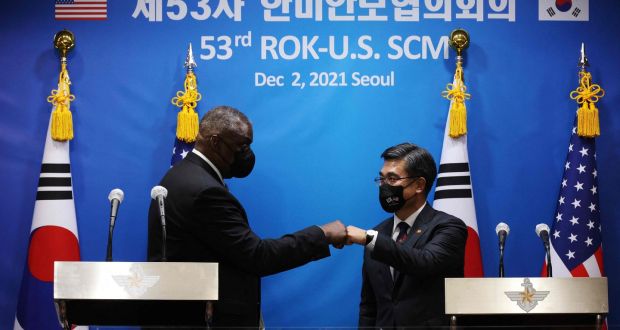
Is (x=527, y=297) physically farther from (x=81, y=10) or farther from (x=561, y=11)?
(x=81, y=10)

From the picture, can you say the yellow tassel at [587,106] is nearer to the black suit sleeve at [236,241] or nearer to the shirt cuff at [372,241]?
the shirt cuff at [372,241]

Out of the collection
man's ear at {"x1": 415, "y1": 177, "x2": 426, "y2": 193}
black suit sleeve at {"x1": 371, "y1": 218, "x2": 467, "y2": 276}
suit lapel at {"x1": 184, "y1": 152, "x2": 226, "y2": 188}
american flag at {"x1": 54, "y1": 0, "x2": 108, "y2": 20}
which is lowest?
black suit sleeve at {"x1": 371, "y1": 218, "x2": 467, "y2": 276}

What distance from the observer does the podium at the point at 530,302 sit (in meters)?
3.08

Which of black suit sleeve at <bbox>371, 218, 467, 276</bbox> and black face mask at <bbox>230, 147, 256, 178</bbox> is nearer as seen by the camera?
black suit sleeve at <bbox>371, 218, 467, 276</bbox>

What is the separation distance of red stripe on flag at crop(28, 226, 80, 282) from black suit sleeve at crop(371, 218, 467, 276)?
6.60ft

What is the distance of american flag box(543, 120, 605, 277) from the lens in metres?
4.85

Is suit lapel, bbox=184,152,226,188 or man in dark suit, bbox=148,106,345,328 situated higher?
suit lapel, bbox=184,152,226,188

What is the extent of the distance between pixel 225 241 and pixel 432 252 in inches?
35.3

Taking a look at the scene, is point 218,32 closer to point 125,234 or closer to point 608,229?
point 125,234

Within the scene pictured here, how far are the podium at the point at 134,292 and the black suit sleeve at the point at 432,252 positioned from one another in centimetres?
91

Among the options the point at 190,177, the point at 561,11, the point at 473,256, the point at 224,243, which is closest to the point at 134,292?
the point at 224,243

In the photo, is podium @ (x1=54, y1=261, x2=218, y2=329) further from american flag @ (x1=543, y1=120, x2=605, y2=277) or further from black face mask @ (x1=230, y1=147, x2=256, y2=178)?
american flag @ (x1=543, y1=120, x2=605, y2=277)

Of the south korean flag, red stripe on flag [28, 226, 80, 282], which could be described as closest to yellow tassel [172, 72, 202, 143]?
red stripe on flag [28, 226, 80, 282]

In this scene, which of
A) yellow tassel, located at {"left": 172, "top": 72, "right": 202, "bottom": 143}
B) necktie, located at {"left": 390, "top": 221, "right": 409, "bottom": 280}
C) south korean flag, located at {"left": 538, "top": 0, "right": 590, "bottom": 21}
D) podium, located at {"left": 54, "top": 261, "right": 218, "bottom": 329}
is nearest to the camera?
podium, located at {"left": 54, "top": 261, "right": 218, "bottom": 329}
